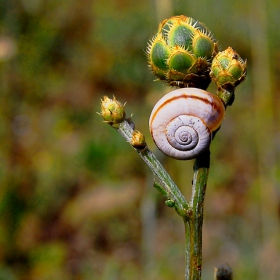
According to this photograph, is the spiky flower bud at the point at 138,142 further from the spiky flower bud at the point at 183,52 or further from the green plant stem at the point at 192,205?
the spiky flower bud at the point at 183,52

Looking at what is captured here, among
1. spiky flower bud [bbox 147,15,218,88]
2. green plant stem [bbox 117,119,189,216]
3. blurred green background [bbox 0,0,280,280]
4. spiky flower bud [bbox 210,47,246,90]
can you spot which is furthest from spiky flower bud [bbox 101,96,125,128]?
blurred green background [bbox 0,0,280,280]

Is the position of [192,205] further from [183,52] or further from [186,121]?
[183,52]

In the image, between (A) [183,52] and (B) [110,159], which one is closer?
(A) [183,52]

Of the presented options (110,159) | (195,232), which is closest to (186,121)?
(195,232)

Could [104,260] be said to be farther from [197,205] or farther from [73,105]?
[197,205]

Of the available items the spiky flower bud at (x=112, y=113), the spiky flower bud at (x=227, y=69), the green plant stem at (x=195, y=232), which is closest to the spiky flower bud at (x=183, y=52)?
the spiky flower bud at (x=227, y=69)

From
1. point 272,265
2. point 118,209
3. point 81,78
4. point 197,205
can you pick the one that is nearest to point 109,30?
point 81,78
